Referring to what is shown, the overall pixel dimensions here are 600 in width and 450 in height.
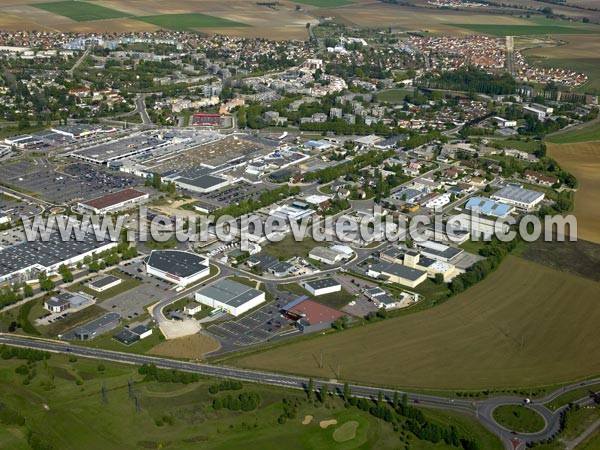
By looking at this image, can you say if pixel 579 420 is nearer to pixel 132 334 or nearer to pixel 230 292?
pixel 230 292

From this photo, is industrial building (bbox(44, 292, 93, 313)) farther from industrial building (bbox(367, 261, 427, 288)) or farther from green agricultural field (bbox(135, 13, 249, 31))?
green agricultural field (bbox(135, 13, 249, 31))

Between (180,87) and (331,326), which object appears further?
(180,87)

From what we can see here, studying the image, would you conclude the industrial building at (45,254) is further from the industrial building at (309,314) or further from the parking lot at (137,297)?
the industrial building at (309,314)

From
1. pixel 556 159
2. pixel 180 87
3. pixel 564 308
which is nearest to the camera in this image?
pixel 564 308

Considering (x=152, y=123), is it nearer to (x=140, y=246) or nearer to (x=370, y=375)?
(x=140, y=246)

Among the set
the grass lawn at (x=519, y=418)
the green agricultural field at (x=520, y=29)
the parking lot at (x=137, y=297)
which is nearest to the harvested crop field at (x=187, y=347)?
the parking lot at (x=137, y=297)

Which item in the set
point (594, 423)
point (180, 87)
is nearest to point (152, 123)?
point (180, 87)
